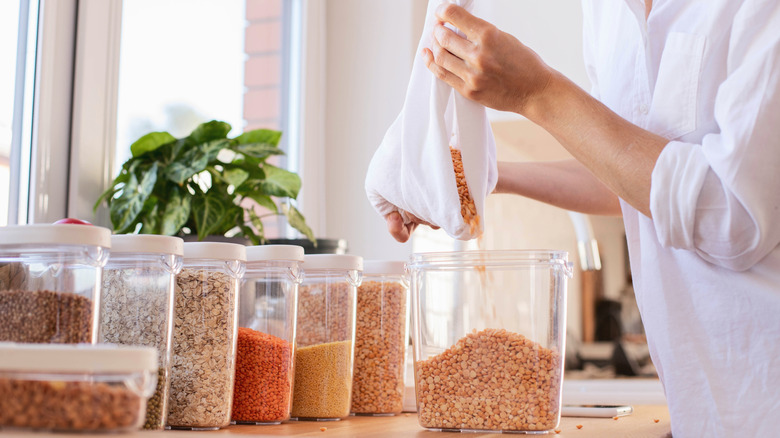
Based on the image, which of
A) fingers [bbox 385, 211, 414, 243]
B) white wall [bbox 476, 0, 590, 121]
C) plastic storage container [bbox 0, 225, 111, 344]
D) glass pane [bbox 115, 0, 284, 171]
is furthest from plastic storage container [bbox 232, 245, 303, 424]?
white wall [bbox 476, 0, 590, 121]

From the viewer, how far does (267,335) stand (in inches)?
35.1

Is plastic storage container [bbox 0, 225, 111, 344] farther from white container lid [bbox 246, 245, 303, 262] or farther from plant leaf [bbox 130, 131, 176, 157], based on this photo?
plant leaf [bbox 130, 131, 176, 157]

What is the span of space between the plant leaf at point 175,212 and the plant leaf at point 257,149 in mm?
131

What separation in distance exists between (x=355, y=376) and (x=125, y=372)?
1.81 feet

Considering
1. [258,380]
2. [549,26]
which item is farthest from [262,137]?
[549,26]

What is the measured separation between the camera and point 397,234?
0.95 meters

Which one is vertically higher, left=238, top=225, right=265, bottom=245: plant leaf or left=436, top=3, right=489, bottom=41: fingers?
left=436, top=3, right=489, bottom=41: fingers

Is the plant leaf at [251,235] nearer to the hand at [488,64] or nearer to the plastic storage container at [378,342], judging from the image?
the plastic storage container at [378,342]

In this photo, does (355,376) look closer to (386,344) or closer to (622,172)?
(386,344)

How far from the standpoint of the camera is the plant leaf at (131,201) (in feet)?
3.81

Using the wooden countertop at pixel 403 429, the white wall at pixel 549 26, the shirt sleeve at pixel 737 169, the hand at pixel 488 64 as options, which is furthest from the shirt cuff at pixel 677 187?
the white wall at pixel 549 26

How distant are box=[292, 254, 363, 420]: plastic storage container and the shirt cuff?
0.41 m

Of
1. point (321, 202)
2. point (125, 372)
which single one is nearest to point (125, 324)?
point (125, 372)

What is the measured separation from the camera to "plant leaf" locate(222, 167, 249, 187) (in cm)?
126
